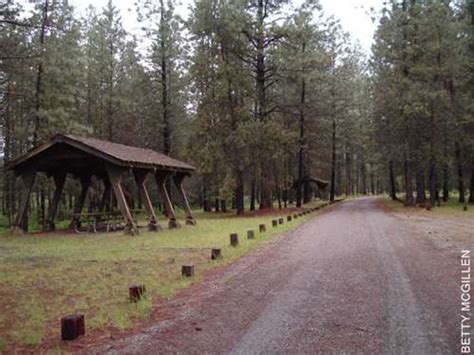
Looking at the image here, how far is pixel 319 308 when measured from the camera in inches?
237

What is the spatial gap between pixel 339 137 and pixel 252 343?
1676 inches

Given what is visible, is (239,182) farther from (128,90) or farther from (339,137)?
(339,137)

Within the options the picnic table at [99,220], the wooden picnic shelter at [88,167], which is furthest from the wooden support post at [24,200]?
the picnic table at [99,220]

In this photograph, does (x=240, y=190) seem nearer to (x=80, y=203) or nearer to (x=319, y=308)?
(x=80, y=203)

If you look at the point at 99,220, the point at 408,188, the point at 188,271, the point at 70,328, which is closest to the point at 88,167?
the point at 99,220

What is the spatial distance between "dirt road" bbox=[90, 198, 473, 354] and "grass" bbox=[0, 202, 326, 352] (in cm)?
75

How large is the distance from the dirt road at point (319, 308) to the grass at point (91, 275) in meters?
0.75

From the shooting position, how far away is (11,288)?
8.44 metres

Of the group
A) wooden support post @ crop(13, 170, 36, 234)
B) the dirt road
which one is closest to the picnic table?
wooden support post @ crop(13, 170, 36, 234)

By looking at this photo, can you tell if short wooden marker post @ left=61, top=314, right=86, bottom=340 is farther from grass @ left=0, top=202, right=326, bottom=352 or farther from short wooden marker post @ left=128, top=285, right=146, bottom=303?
short wooden marker post @ left=128, top=285, right=146, bottom=303

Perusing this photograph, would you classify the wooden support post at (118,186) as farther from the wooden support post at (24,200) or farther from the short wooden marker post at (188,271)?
the short wooden marker post at (188,271)

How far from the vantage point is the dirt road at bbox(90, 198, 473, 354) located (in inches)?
190

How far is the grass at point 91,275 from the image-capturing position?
6.26m

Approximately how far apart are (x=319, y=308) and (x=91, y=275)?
537 centimetres
